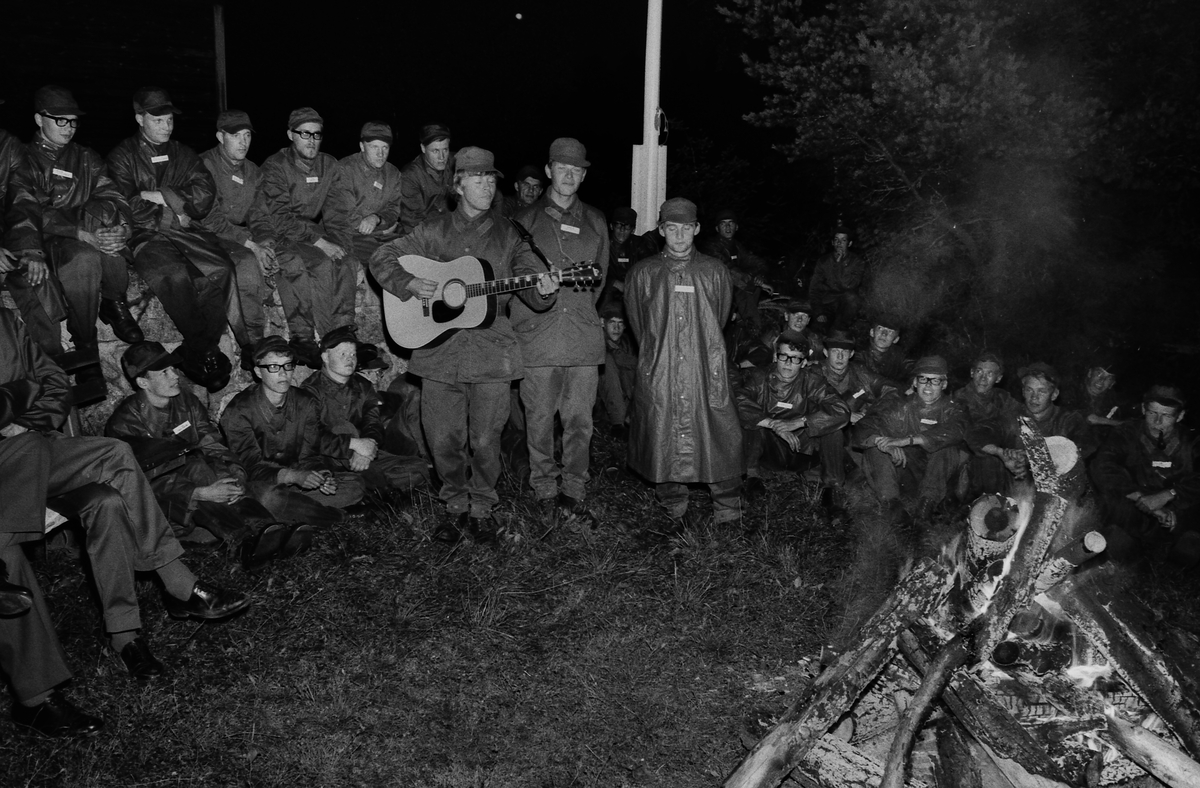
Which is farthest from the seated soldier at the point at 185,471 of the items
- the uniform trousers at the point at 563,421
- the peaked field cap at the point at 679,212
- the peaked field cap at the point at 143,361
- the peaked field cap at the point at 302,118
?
the peaked field cap at the point at 679,212

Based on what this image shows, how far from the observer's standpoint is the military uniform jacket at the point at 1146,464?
6.54 metres

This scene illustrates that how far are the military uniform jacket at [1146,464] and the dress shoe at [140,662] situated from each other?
597 cm

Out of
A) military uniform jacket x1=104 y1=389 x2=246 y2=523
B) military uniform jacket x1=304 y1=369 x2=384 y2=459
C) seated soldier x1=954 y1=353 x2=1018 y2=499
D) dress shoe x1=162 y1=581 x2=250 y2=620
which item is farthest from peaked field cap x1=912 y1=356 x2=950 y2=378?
dress shoe x1=162 y1=581 x2=250 y2=620

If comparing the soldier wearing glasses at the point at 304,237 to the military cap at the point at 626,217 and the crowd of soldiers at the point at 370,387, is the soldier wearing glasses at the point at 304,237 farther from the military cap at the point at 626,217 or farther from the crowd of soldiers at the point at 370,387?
Result: the military cap at the point at 626,217

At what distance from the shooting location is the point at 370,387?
668 cm

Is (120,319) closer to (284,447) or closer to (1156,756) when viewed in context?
(284,447)

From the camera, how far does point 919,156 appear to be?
29.9 ft

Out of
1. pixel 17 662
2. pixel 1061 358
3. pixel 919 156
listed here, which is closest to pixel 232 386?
pixel 17 662

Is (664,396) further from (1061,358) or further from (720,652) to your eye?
(1061,358)

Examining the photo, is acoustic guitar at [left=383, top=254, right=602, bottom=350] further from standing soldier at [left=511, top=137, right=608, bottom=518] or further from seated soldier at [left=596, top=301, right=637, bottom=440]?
seated soldier at [left=596, top=301, right=637, bottom=440]

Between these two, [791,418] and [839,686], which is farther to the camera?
[791,418]

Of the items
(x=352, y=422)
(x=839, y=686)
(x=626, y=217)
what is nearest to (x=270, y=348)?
(x=352, y=422)

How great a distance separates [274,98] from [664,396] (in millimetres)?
9193

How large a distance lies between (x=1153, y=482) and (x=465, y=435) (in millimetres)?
4701
